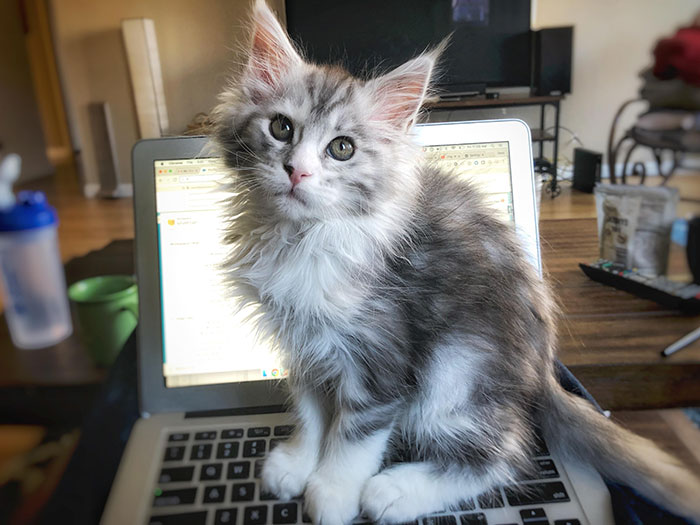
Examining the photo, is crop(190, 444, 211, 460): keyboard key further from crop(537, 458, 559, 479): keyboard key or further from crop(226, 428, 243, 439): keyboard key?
crop(537, 458, 559, 479): keyboard key

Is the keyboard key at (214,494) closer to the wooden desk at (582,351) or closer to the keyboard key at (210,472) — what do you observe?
the keyboard key at (210,472)

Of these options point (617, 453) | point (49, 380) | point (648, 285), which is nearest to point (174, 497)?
point (49, 380)

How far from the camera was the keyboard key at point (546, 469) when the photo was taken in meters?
0.51

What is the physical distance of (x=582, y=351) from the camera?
25.3 inches

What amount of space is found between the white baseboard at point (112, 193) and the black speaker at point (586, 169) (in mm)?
582

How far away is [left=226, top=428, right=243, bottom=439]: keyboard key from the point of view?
0.57 meters

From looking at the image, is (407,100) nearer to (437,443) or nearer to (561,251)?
(561,251)

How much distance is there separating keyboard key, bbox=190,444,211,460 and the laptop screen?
10 cm

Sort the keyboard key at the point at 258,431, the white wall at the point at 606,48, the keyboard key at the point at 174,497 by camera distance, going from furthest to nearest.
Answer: the keyboard key at the point at 258,431
the keyboard key at the point at 174,497
the white wall at the point at 606,48

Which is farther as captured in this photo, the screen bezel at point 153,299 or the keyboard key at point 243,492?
the screen bezel at point 153,299

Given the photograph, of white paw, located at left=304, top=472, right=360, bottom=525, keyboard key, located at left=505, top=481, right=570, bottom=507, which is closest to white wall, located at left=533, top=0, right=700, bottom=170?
keyboard key, located at left=505, top=481, right=570, bottom=507

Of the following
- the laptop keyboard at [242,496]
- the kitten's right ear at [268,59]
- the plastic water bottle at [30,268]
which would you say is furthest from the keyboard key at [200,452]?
the kitten's right ear at [268,59]

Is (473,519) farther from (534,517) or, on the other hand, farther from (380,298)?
(380,298)

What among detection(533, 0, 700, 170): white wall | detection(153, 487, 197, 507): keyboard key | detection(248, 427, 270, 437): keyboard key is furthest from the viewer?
detection(248, 427, 270, 437): keyboard key
